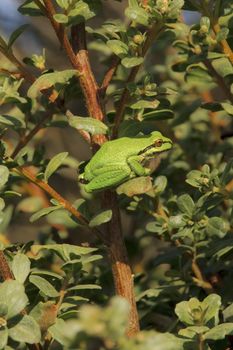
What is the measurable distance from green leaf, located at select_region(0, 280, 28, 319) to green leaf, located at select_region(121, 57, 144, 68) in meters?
0.53

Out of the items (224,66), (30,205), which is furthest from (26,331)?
(30,205)

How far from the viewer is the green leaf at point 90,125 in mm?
1511

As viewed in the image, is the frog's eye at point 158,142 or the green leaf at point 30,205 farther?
the green leaf at point 30,205

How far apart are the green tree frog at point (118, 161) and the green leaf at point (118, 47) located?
19cm

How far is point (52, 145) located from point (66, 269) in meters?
1.76

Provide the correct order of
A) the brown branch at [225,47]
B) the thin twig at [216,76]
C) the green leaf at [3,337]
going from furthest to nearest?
1. the thin twig at [216,76]
2. the brown branch at [225,47]
3. the green leaf at [3,337]

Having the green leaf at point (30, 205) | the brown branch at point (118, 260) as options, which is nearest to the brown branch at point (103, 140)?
the brown branch at point (118, 260)

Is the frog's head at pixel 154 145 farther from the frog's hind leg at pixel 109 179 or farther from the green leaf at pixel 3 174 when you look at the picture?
the green leaf at pixel 3 174

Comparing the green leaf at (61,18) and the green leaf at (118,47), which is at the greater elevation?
the green leaf at (61,18)

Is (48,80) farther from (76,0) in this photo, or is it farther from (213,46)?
(213,46)

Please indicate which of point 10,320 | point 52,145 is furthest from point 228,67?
point 52,145

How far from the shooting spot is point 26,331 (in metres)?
1.28

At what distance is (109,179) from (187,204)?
0.82 ft

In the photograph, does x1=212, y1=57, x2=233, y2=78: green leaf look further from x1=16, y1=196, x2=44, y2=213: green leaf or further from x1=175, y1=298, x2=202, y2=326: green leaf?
x1=16, y1=196, x2=44, y2=213: green leaf
